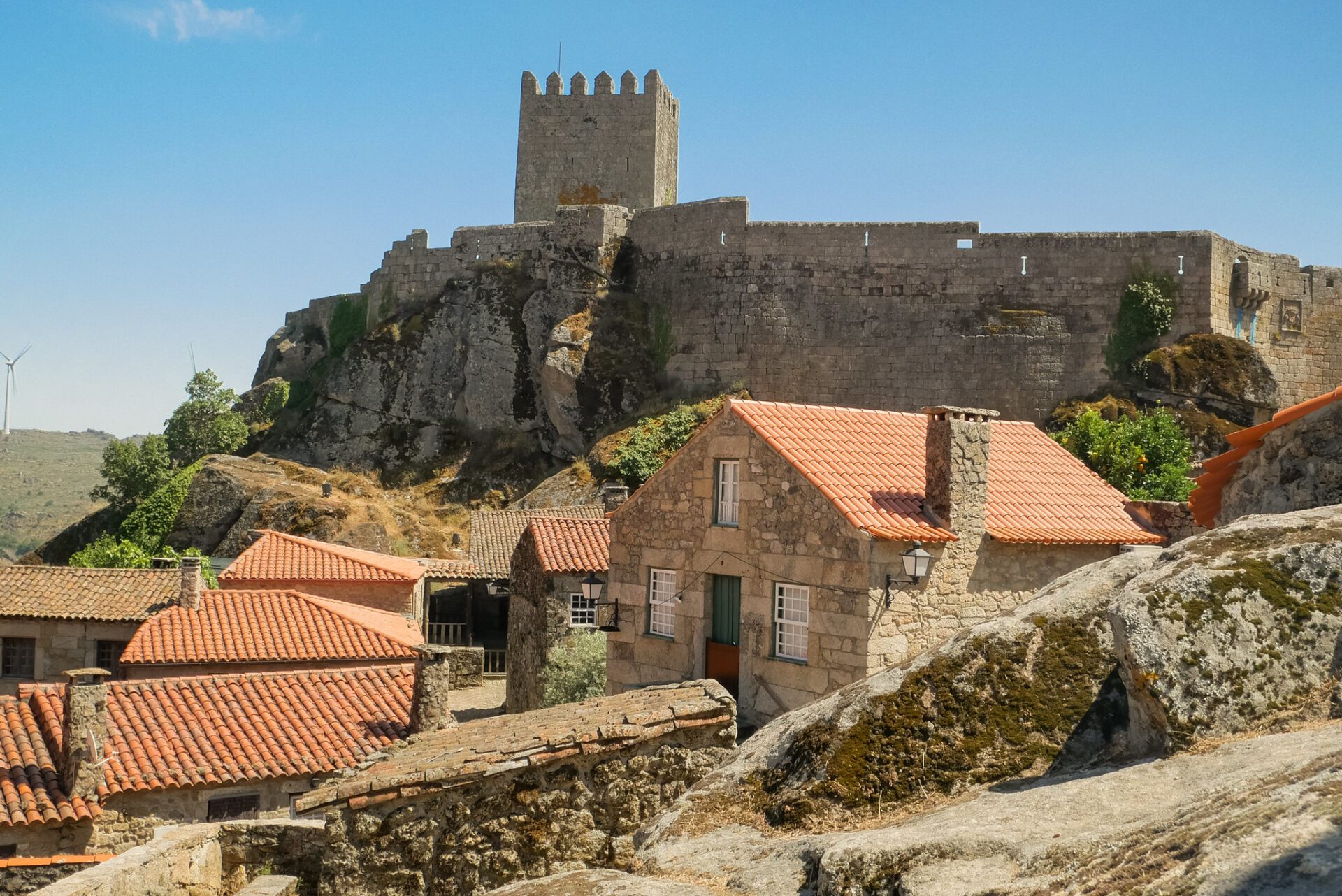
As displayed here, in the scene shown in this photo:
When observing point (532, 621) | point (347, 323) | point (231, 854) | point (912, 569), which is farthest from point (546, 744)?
point (347, 323)

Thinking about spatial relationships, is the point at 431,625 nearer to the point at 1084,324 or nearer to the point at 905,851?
the point at 1084,324

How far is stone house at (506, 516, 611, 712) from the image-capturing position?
2459cm

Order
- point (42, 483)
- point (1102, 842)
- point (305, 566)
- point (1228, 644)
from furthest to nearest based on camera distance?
point (42, 483)
point (305, 566)
point (1228, 644)
point (1102, 842)

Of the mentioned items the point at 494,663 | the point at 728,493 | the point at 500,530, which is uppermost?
the point at 728,493

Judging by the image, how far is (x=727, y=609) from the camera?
15.8 meters

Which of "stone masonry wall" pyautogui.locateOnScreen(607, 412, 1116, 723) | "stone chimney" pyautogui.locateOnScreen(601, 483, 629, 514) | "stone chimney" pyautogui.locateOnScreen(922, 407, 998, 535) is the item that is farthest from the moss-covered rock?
"stone chimney" pyautogui.locateOnScreen(922, 407, 998, 535)

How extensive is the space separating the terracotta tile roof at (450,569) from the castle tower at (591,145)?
17755mm

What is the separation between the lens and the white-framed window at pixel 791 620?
14.5 meters

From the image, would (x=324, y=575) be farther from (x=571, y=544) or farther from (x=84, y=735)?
(x=84, y=735)

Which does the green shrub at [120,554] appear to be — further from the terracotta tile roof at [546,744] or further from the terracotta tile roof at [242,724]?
the terracotta tile roof at [546,744]

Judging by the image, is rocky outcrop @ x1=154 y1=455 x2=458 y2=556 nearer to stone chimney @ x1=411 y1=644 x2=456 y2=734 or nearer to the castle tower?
the castle tower

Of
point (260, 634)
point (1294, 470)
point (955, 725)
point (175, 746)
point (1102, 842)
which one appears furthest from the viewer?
point (260, 634)

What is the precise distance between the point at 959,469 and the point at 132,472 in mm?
38289

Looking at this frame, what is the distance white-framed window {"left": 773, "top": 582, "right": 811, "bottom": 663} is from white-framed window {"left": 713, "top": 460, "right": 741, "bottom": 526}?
132 cm
